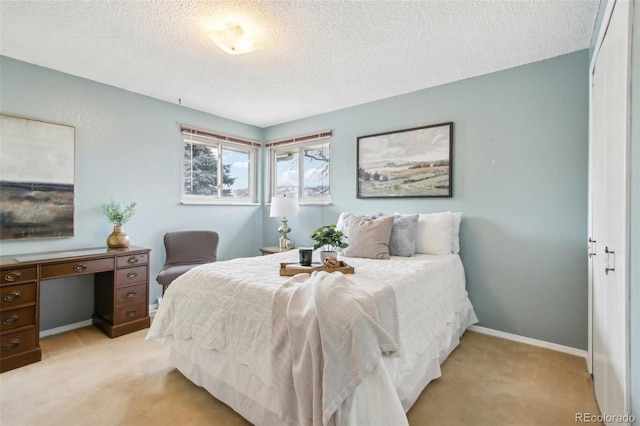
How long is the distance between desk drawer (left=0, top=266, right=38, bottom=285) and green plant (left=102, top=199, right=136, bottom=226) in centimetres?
80

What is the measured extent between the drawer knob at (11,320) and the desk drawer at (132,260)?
759mm

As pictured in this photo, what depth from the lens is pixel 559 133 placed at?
253 cm

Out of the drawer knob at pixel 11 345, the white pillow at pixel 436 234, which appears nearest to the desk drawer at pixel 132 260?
the drawer knob at pixel 11 345

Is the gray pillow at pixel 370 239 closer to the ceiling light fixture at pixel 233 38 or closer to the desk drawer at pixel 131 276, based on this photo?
the ceiling light fixture at pixel 233 38

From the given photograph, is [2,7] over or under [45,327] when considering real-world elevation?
over

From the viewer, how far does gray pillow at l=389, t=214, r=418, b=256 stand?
2.76 meters

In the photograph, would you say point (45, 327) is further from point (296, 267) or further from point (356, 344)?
point (356, 344)

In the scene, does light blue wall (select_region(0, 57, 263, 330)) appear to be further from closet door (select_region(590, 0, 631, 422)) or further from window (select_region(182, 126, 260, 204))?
closet door (select_region(590, 0, 631, 422))

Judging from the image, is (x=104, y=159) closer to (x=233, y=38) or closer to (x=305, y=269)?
(x=233, y=38)

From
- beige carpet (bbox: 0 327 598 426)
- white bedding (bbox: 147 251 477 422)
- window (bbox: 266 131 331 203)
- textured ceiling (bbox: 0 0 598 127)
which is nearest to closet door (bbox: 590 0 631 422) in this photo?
beige carpet (bbox: 0 327 598 426)

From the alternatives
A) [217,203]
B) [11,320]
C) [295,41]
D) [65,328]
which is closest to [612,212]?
[295,41]

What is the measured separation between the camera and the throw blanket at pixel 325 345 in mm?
1223

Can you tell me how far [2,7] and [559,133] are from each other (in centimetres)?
420

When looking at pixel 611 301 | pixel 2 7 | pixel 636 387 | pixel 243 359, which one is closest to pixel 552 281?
pixel 611 301
